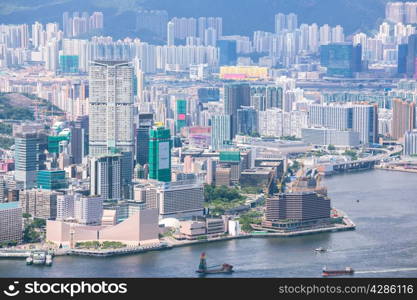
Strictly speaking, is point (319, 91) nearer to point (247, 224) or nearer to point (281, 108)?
point (281, 108)

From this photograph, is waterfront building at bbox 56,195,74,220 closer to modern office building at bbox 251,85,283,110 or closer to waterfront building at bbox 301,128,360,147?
waterfront building at bbox 301,128,360,147

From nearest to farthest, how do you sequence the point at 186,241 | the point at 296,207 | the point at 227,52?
the point at 186,241 < the point at 296,207 < the point at 227,52

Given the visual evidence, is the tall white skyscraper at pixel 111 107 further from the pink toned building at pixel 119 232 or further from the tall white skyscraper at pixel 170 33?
the tall white skyscraper at pixel 170 33

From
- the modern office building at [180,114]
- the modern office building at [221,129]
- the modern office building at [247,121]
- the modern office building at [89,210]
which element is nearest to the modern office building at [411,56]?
the modern office building at [180,114]

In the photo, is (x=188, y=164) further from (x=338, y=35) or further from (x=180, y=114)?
(x=338, y=35)

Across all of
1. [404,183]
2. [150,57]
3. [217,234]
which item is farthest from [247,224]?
[150,57]

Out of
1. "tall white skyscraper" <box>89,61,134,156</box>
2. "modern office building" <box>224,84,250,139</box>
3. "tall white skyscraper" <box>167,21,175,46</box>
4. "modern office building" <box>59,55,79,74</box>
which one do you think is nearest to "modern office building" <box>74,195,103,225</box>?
"tall white skyscraper" <box>89,61,134,156</box>

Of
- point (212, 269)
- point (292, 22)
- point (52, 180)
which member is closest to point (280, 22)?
point (292, 22)
